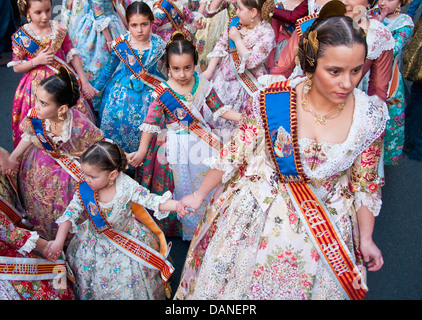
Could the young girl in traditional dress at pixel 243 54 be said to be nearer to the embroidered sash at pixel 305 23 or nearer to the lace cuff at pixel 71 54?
the embroidered sash at pixel 305 23

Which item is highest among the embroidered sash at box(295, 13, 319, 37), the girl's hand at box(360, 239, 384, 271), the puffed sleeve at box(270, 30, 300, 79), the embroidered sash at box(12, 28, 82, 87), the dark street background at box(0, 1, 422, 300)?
the embroidered sash at box(295, 13, 319, 37)

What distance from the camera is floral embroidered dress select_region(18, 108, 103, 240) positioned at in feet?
7.95

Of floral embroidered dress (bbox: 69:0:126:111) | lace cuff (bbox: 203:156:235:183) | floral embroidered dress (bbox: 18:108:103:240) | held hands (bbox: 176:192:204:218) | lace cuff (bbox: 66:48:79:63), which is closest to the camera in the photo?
→ lace cuff (bbox: 203:156:235:183)

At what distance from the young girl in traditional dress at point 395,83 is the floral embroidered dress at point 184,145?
117cm

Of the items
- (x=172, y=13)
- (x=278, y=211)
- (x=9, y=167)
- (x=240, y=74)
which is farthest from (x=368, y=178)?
(x=172, y=13)

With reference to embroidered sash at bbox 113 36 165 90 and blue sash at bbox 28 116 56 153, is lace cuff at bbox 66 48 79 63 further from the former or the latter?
blue sash at bbox 28 116 56 153

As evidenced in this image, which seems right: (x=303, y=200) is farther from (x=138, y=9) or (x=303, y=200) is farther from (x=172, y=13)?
(x=172, y=13)

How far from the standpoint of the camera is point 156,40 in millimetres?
3090

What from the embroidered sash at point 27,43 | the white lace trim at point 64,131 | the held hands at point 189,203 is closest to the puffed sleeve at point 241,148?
the held hands at point 189,203

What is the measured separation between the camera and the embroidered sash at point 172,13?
354 centimetres

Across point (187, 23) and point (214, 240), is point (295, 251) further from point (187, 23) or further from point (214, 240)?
point (187, 23)

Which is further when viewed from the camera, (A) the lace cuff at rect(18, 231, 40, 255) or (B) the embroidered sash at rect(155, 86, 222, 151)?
(B) the embroidered sash at rect(155, 86, 222, 151)

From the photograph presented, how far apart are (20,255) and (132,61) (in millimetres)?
1577

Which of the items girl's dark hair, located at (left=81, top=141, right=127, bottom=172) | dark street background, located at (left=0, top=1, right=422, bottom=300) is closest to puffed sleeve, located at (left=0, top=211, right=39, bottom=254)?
girl's dark hair, located at (left=81, top=141, right=127, bottom=172)
